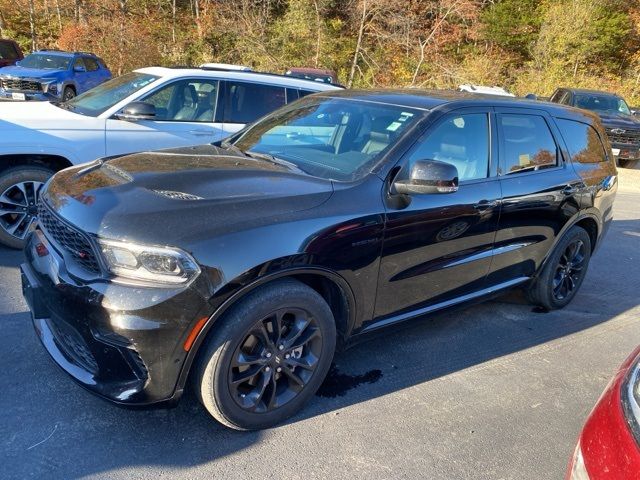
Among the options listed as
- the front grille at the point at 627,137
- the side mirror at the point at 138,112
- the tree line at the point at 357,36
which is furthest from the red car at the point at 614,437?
the tree line at the point at 357,36

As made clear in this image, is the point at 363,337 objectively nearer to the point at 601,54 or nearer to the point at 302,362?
the point at 302,362

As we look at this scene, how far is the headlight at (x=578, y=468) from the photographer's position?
1.78 m

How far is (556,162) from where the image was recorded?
4051 mm

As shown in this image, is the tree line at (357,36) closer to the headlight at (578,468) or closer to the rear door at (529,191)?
the rear door at (529,191)

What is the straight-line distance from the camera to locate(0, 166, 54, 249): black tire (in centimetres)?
455

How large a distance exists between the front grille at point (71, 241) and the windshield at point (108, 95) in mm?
2969

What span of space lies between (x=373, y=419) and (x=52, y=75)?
588 inches

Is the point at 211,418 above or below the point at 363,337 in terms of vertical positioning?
below

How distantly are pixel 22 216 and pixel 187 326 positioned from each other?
3.32 metres

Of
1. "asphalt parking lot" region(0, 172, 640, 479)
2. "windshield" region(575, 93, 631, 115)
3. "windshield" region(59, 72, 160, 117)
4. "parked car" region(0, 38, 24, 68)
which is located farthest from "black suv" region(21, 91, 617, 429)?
"parked car" region(0, 38, 24, 68)

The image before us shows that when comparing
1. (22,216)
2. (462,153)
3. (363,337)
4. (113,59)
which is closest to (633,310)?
(462,153)

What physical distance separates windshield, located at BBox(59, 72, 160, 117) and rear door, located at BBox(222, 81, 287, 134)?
0.84m

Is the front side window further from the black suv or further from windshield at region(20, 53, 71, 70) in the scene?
windshield at region(20, 53, 71, 70)

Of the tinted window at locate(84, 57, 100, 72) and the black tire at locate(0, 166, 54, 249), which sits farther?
the tinted window at locate(84, 57, 100, 72)
